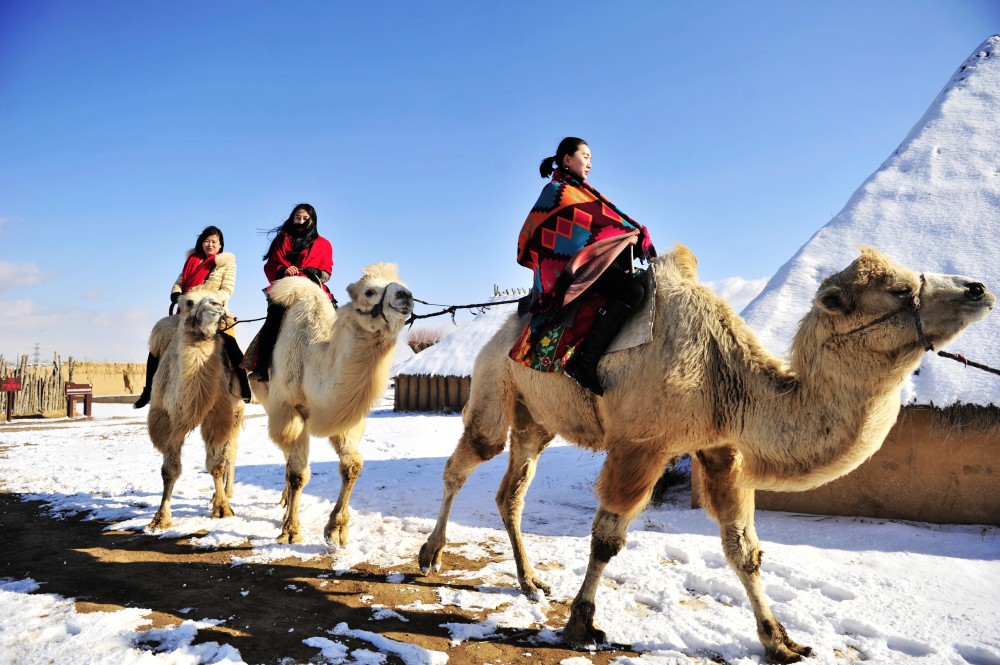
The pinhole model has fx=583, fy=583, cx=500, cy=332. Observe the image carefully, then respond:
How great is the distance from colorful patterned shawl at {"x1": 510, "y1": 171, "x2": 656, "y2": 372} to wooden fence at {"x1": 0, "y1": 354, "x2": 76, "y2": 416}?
80.0 feet

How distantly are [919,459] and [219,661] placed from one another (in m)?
6.12

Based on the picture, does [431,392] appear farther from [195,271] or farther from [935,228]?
[935,228]

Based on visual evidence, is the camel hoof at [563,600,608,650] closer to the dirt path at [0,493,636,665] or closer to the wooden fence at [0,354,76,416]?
the dirt path at [0,493,636,665]

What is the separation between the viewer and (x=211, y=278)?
648 centimetres

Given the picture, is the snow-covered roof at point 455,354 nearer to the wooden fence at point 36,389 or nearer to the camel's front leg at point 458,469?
the wooden fence at point 36,389

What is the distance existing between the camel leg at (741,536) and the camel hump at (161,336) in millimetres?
5841

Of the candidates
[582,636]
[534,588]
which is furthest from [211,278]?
[582,636]

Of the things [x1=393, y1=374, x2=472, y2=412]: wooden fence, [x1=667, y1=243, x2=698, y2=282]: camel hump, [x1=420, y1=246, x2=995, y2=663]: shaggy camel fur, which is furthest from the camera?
[x1=393, y1=374, x2=472, y2=412]: wooden fence

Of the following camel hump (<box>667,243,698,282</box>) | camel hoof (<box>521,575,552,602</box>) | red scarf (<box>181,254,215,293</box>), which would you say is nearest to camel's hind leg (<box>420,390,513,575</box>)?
camel hoof (<box>521,575,552,602</box>)

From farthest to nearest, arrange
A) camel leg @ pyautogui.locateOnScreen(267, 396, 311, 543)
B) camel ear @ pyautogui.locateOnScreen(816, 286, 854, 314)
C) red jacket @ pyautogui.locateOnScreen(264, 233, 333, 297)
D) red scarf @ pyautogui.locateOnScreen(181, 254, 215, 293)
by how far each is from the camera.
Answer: red scarf @ pyautogui.locateOnScreen(181, 254, 215, 293) → red jacket @ pyautogui.locateOnScreen(264, 233, 333, 297) → camel leg @ pyautogui.locateOnScreen(267, 396, 311, 543) → camel ear @ pyautogui.locateOnScreen(816, 286, 854, 314)

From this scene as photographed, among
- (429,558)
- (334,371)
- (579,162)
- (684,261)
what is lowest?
(429,558)

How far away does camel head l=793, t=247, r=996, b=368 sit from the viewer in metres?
2.61

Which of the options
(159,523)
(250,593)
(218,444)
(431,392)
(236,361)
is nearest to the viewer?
(250,593)

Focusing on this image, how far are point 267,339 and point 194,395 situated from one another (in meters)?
0.92
